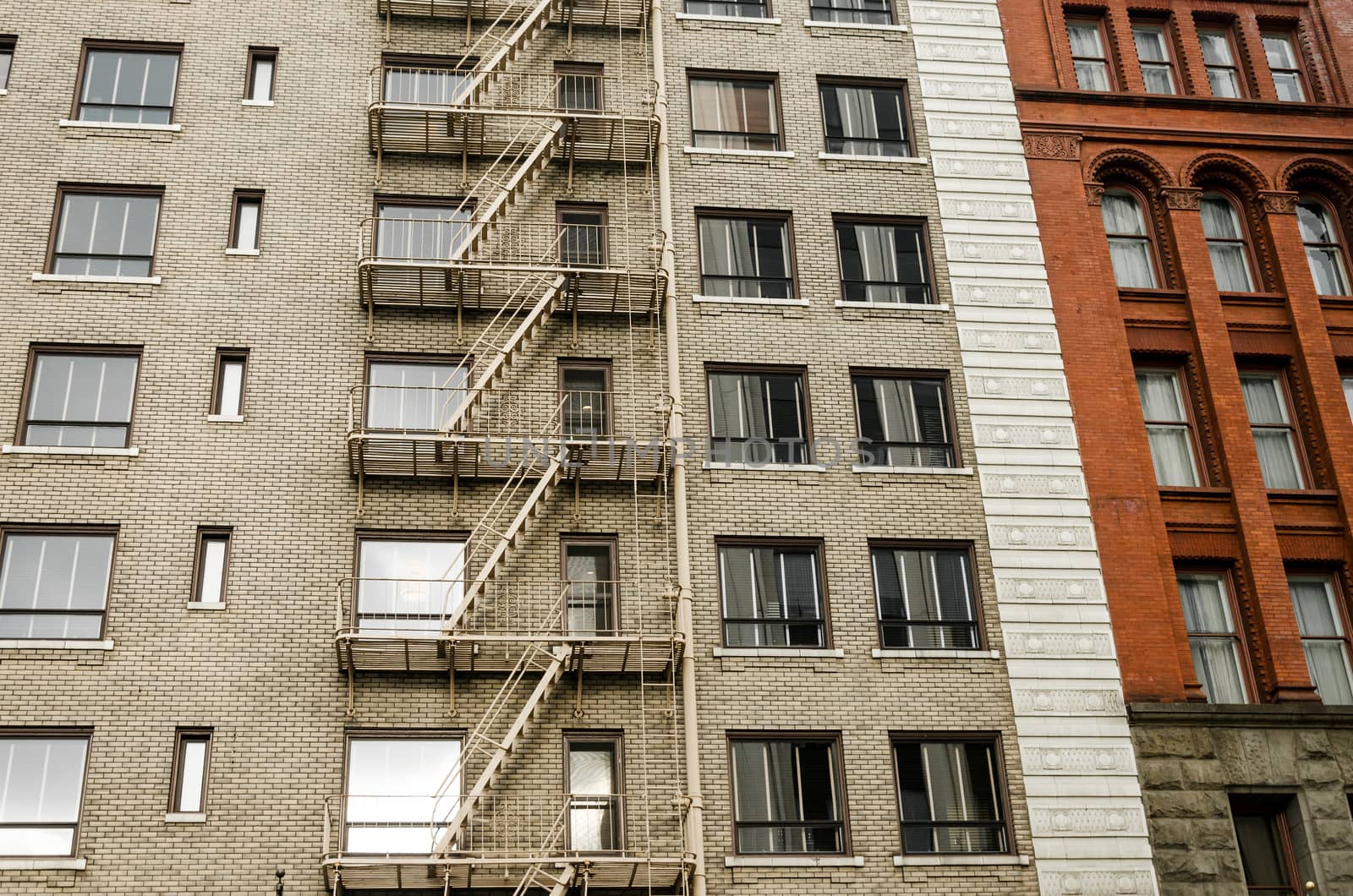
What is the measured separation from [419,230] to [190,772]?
1102 cm

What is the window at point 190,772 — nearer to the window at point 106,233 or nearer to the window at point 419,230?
the window at point 106,233

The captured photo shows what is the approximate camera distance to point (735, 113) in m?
30.9

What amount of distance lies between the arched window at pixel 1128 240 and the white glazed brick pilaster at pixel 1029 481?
5.85 feet

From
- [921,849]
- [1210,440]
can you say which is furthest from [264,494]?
[1210,440]

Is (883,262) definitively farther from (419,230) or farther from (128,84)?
(128,84)

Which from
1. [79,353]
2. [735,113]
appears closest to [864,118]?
[735,113]

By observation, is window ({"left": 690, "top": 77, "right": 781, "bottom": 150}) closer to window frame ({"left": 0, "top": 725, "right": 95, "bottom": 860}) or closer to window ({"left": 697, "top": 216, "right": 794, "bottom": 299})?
window ({"left": 697, "top": 216, "right": 794, "bottom": 299})

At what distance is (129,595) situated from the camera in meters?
24.4

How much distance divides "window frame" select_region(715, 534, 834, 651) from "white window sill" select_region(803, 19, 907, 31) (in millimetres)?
12160

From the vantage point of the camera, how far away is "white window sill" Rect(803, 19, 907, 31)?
32.1 m

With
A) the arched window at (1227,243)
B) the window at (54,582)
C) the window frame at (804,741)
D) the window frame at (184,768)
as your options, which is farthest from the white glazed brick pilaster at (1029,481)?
the window at (54,582)

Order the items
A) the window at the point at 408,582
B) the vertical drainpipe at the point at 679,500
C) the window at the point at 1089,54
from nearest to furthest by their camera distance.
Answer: the vertical drainpipe at the point at 679,500 < the window at the point at 408,582 < the window at the point at 1089,54

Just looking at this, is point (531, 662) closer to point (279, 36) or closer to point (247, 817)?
point (247, 817)

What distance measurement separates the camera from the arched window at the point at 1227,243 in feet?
99.0
